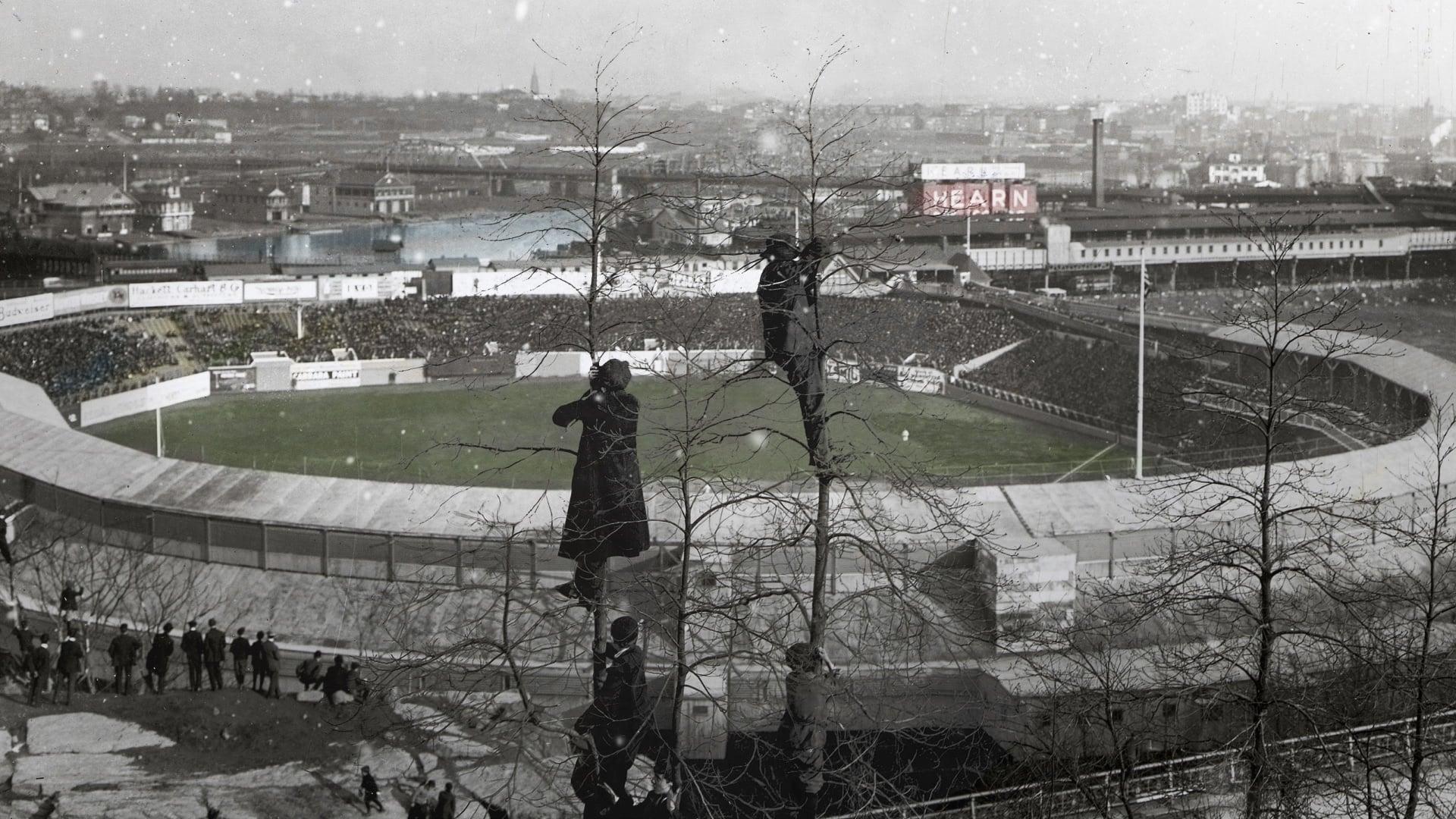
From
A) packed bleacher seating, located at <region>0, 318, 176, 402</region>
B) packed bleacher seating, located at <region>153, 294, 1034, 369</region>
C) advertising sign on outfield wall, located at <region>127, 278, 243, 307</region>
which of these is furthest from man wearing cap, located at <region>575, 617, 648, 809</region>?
advertising sign on outfield wall, located at <region>127, 278, 243, 307</region>

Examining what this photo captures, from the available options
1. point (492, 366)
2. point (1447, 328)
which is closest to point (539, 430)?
point (492, 366)

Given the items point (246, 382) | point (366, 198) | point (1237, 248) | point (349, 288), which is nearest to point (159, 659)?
point (246, 382)

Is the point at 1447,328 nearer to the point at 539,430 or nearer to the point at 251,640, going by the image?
the point at 539,430

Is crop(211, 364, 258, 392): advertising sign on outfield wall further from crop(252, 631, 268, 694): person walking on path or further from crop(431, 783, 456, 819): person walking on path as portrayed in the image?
crop(431, 783, 456, 819): person walking on path

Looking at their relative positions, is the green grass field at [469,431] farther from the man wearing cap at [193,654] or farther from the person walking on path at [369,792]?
the person walking on path at [369,792]

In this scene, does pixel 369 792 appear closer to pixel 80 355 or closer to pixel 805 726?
pixel 805 726
